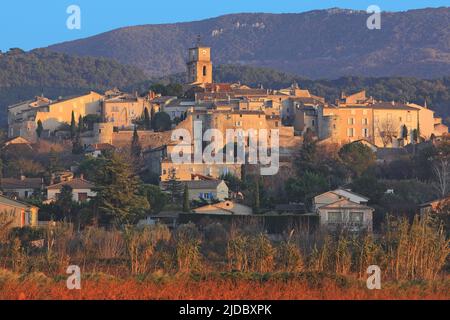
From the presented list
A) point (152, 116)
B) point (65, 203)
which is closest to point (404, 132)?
point (152, 116)

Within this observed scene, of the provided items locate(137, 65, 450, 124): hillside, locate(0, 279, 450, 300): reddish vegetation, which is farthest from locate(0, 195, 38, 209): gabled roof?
locate(137, 65, 450, 124): hillside

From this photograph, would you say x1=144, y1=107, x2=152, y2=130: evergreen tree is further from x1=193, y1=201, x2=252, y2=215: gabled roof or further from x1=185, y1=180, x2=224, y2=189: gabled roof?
x1=193, y1=201, x2=252, y2=215: gabled roof

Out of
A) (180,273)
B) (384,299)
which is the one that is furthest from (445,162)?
(384,299)

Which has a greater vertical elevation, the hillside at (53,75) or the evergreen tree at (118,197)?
the hillside at (53,75)

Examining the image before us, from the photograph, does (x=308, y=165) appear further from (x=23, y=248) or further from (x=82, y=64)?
(x=82, y=64)

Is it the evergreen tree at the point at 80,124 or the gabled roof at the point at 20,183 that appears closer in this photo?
the gabled roof at the point at 20,183

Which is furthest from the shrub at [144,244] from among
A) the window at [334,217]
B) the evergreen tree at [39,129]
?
the evergreen tree at [39,129]

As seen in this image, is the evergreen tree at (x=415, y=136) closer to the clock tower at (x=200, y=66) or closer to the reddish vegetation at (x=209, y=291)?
the clock tower at (x=200, y=66)
